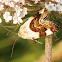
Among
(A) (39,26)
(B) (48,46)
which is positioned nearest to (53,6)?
(A) (39,26)

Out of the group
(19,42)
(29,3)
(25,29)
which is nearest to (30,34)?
(25,29)

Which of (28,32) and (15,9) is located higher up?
(15,9)

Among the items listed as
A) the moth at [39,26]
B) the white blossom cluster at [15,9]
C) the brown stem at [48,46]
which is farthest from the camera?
the brown stem at [48,46]

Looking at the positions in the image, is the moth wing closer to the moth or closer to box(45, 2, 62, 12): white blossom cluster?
the moth

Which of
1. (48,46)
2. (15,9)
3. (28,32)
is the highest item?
(15,9)

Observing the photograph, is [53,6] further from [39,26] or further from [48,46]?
[48,46]

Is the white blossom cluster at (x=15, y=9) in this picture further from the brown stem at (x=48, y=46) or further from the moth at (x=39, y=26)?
the brown stem at (x=48, y=46)

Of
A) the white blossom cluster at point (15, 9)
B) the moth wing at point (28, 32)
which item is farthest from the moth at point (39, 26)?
the white blossom cluster at point (15, 9)

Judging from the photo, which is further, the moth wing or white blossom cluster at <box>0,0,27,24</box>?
the moth wing

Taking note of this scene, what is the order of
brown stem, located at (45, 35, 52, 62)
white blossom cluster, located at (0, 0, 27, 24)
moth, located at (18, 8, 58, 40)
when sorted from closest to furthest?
white blossom cluster, located at (0, 0, 27, 24), moth, located at (18, 8, 58, 40), brown stem, located at (45, 35, 52, 62)

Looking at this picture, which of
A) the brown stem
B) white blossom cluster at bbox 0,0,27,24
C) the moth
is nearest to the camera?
white blossom cluster at bbox 0,0,27,24

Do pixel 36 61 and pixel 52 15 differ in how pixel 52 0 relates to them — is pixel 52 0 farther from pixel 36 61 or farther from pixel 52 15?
pixel 36 61

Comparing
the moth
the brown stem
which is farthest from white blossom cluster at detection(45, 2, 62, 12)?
the brown stem
